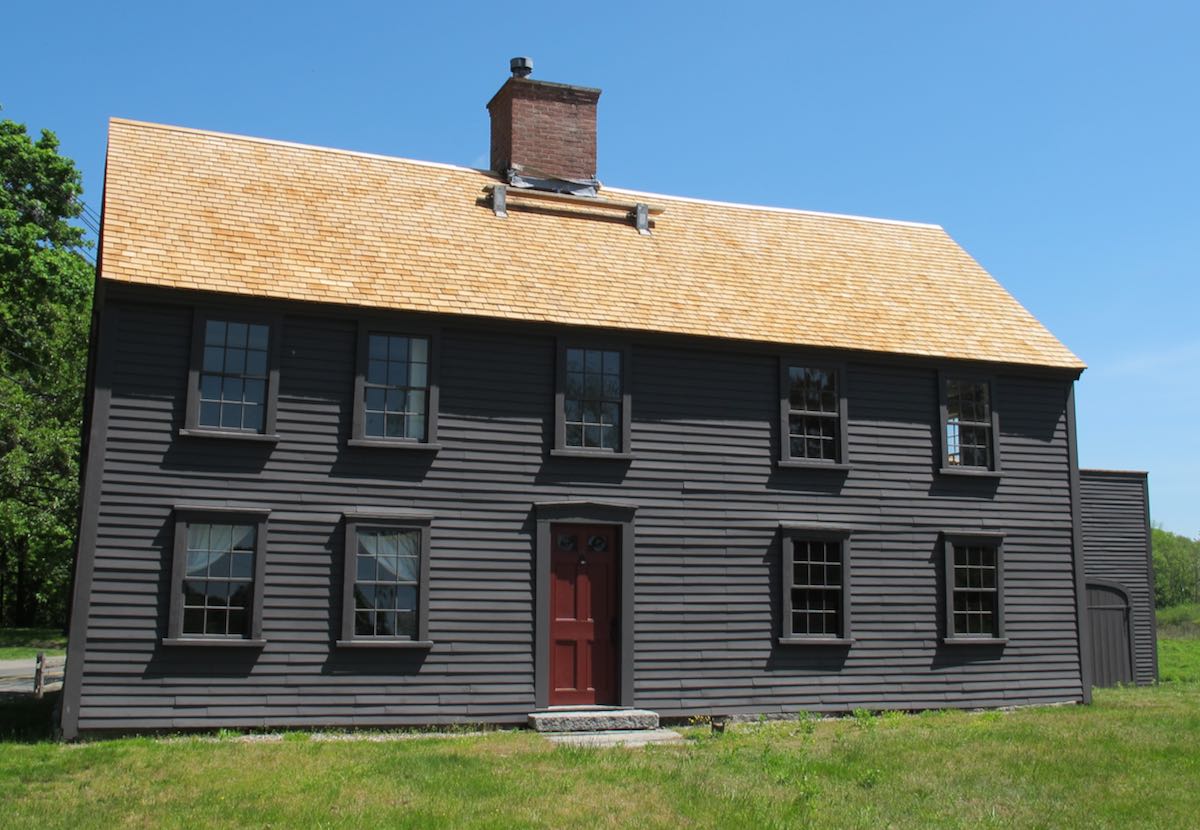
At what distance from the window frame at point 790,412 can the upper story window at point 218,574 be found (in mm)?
7224

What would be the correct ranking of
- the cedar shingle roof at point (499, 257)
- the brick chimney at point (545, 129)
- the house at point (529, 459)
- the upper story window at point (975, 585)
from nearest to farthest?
the house at point (529, 459) → the cedar shingle roof at point (499, 257) → the upper story window at point (975, 585) → the brick chimney at point (545, 129)

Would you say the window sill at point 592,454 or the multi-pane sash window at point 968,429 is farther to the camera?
the multi-pane sash window at point 968,429

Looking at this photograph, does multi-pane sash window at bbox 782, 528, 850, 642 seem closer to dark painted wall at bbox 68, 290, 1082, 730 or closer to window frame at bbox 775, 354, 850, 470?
dark painted wall at bbox 68, 290, 1082, 730

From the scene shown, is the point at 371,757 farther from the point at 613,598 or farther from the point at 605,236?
the point at 605,236

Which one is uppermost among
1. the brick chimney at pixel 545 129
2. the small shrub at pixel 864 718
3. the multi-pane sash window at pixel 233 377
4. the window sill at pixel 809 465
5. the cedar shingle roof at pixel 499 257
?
the brick chimney at pixel 545 129

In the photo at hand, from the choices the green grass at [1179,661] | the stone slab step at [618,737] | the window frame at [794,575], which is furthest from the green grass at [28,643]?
the green grass at [1179,661]

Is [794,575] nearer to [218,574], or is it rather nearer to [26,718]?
[218,574]

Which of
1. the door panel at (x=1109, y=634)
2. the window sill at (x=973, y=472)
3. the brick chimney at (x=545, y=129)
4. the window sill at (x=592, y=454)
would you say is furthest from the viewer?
the door panel at (x=1109, y=634)

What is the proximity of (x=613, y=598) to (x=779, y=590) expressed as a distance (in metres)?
2.42

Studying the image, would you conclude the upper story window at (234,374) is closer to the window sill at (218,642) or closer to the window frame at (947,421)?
the window sill at (218,642)

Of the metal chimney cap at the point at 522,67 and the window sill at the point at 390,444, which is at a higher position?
the metal chimney cap at the point at 522,67

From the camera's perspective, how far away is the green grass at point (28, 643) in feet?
110

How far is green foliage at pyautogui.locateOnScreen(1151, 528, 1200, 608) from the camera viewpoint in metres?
111

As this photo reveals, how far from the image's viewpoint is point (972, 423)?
18.5 meters
